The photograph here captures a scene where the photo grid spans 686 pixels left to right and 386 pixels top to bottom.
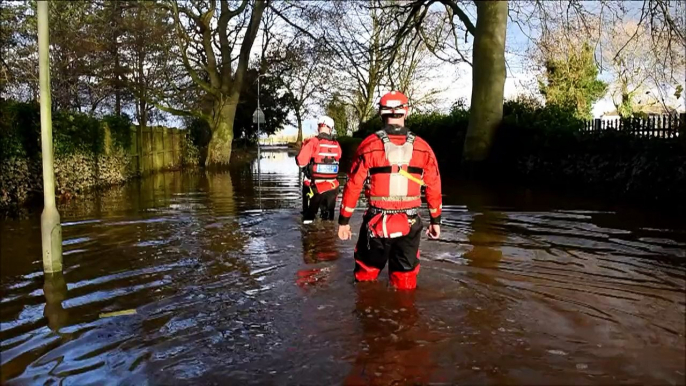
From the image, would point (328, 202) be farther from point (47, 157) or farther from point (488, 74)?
point (488, 74)

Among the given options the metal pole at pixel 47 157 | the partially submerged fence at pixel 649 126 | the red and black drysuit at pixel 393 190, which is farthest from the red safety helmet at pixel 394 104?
the partially submerged fence at pixel 649 126

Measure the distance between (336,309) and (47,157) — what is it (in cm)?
349

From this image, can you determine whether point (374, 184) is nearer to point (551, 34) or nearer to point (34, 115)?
point (34, 115)

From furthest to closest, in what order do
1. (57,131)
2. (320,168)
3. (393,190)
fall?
(57,131) → (320,168) → (393,190)

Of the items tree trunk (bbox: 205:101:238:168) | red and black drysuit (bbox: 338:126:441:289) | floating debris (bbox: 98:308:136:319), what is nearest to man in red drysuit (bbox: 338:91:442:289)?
red and black drysuit (bbox: 338:126:441:289)

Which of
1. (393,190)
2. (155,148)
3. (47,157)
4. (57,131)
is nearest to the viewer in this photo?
(393,190)

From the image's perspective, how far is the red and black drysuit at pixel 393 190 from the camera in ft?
17.5

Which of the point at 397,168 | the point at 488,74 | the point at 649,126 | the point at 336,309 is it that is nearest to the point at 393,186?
the point at 397,168

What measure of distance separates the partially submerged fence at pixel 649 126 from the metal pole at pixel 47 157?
400 inches

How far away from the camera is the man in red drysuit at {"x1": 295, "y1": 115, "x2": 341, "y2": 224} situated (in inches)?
367

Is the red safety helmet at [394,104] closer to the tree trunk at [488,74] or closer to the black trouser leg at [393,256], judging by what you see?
the black trouser leg at [393,256]

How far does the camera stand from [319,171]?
9.59m

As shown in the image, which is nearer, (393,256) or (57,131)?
(393,256)

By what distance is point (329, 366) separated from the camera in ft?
13.8
